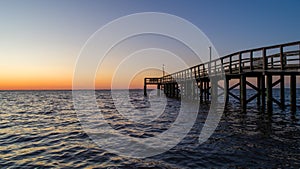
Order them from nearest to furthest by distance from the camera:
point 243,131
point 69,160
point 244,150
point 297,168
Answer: point 297,168 → point 69,160 → point 244,150 → point 243,131

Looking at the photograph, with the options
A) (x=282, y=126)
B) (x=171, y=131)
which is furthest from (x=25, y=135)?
(x=282, y=126)

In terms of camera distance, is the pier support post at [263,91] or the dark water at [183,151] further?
the pier support post at [263,91]

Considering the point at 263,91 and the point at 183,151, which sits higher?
the point at 263,91

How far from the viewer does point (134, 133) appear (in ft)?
37.2

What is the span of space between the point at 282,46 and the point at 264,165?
8263 mm

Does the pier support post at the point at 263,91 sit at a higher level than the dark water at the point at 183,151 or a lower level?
higher

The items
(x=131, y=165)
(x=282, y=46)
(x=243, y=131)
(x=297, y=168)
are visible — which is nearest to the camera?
(x=297, y=168)

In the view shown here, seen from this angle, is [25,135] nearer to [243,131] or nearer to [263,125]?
[243,131]

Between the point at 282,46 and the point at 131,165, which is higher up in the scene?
the point at 282,46

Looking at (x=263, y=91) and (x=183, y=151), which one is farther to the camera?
(x=263, y=91)

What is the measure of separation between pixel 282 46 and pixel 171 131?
283 inches

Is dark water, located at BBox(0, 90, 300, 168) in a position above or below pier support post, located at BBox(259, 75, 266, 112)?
below

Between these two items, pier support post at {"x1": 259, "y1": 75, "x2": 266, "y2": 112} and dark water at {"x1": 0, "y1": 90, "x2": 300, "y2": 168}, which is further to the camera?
pier support post at {"x1": 259, "y1": 75, "x2": 266, "y2": 112}

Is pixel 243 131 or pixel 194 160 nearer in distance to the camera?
pixel 194 160
